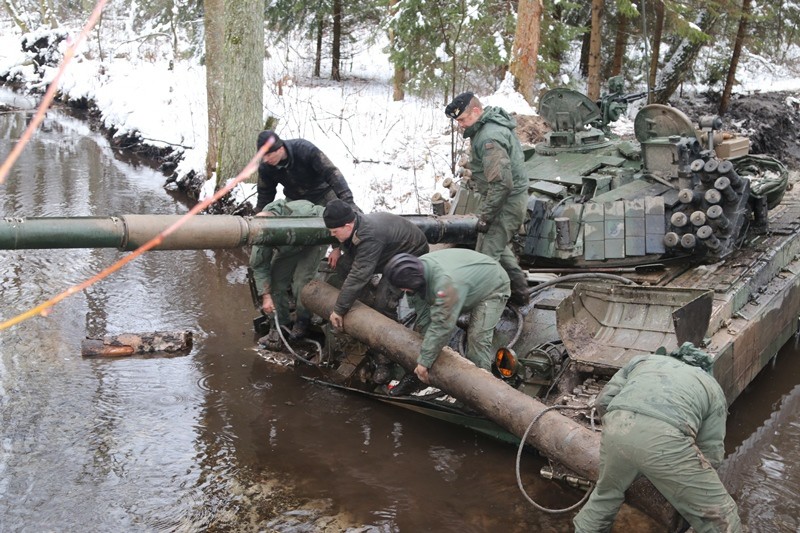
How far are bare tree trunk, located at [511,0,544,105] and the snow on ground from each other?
0.94ft

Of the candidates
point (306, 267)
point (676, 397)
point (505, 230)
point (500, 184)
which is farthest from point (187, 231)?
point (676, 397)

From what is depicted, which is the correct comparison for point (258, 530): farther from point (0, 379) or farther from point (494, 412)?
point (0, 379)

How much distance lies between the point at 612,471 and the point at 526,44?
11859mm

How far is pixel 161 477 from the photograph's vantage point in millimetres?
6613

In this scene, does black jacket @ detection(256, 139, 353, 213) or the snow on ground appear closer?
black jacket @ detection(256, 139, 353, 213)

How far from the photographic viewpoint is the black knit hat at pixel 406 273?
645cm

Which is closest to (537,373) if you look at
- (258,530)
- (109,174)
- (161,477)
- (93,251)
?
(258,530)

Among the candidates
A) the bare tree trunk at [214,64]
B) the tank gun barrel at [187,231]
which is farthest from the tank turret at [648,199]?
the bare tree trunk at [214,64]

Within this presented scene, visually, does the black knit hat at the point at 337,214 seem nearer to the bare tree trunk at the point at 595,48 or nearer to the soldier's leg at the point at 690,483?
the soldier's leg at the point at 690,483

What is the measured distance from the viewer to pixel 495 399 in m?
6.48

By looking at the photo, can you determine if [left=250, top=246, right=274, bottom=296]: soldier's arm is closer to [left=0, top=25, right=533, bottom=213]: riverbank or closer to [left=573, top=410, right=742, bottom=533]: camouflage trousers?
[left=573, top=410, right=742, bottom=533]: camouflage trousers

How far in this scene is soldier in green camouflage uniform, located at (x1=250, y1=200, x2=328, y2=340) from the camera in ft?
27.4

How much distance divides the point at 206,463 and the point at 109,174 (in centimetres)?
→ 1237

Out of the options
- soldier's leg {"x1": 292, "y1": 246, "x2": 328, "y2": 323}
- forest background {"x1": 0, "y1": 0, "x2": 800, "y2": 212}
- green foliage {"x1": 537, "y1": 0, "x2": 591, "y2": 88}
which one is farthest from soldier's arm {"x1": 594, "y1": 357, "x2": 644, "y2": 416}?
green foliage {"x1": 537, "y1": 0, "x2": 591, "y2": 88}
